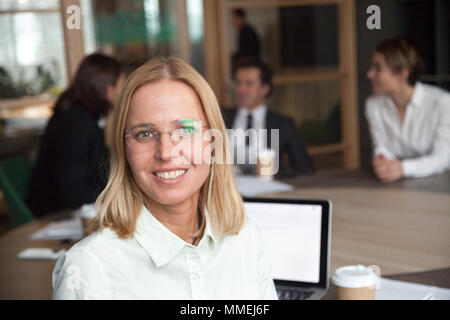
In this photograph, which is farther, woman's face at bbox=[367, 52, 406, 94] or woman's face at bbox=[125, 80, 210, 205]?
woman's face at bbox=[367, 52, 406, 94]

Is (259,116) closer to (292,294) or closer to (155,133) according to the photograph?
(292,294)

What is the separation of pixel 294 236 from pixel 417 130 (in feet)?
4.81

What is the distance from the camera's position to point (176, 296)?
90 cm

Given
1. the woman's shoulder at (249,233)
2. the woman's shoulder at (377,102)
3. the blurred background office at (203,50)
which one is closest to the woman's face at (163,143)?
the woman's shoulder at (249,233)

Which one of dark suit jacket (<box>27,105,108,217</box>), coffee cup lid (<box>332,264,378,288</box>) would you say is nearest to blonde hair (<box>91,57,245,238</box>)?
coffee cup lid (<box>332,264,378,288</box>)

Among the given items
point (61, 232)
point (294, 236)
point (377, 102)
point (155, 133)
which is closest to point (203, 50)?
point (377, 102)

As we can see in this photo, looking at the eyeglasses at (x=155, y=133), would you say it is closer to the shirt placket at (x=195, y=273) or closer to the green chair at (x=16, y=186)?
the shirt placket at (x=195, y=273)

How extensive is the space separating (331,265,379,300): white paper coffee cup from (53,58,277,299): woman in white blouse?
0.85ft

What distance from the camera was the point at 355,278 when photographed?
44.5 inches

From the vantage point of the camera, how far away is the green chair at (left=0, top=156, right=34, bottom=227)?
2.28 metres

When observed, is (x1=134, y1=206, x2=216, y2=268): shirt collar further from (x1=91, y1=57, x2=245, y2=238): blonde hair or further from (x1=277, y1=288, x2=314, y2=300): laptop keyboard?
(x1=277, y1=288, x2=314, y2=300): laptop keyboard

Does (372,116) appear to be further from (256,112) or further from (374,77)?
(256,112)

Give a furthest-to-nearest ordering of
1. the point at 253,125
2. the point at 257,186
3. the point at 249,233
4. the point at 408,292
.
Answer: the point at 253,125 < the point at 257,186 < the point at 408,292 < the point at 249,233

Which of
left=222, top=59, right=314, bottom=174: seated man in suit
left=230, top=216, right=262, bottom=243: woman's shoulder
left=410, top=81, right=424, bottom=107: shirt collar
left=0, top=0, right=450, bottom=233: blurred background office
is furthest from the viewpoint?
left=0, top=0, right=450, bottom=233: blurred background office
